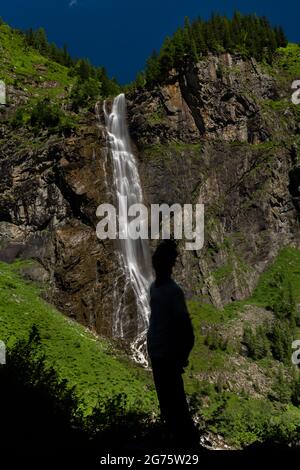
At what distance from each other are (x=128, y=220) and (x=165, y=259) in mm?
29255

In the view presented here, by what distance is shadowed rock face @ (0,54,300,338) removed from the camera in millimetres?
32750

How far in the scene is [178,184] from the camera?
40.1 m

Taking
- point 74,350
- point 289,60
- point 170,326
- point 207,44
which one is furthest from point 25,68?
point 170,326

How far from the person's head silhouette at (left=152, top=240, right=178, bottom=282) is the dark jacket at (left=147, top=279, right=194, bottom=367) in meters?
0.13

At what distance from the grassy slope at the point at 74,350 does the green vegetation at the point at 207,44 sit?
1080 inches

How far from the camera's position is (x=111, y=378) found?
68.0ft

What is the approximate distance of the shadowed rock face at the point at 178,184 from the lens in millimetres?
32750

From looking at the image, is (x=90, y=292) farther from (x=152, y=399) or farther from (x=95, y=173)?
(x=152, y=399)

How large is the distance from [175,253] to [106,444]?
2766 millimetres

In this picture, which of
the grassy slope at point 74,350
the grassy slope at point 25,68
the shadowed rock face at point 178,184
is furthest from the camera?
the grassy slope at point 25,68

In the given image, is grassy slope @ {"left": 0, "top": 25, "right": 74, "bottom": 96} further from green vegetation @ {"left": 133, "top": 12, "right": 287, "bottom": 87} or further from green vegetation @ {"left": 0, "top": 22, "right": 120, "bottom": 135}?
green vegetation @ {"left": 133, "top": 12, "right": 287, "bottom": 87}

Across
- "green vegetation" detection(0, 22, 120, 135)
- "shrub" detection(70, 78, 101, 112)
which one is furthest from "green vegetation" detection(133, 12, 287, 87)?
"green vegetation" detection(0, 22, 120, 135)

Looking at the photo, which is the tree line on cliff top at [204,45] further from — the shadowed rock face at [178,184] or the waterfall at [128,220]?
the waterfall at [128,220]

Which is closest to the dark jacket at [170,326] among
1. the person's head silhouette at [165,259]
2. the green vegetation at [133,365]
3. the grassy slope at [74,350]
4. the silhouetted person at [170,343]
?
the silhouetted person at [170,343]
